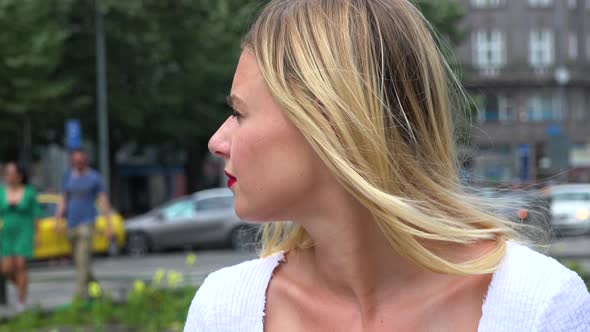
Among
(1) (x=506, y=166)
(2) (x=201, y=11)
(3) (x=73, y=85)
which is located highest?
(2) (x=201, y=11)

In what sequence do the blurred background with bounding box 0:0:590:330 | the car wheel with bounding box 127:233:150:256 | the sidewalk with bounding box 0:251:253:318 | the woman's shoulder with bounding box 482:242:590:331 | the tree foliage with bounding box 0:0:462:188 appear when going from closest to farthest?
the woman's shoulder with bounding box 482:242:590:331 < the sidewalk with bounding box 0:251:253:318 < the blurred background with bounding box 0:0:590:330 < the car wheel with bounding box 127:233:150:256 < the tree foliage with bounding box 0:0:462:188

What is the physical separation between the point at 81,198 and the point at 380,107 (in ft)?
28.5

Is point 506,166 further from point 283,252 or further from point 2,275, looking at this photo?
point 283,252

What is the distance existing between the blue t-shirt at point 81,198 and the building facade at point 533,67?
45.4m

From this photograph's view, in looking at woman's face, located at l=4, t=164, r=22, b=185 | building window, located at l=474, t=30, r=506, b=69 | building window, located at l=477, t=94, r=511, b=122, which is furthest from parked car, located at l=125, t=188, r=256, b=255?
building window, located at l=474, t=30, r=506, b=69

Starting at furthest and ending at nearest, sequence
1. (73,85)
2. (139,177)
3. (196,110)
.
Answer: (139,177) < (196,110) < (73,85)

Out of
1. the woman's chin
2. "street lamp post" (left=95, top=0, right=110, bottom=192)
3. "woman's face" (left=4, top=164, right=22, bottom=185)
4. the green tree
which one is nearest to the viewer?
the woman's chin

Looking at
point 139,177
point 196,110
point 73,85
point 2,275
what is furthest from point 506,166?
point 2,275

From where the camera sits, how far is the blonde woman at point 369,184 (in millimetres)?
1320

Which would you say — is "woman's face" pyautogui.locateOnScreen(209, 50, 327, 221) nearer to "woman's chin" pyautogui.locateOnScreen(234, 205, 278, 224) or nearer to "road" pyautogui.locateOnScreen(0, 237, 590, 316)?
"woman's chin" pyautogui.locateOnScreen(234, 205, 278, 224)

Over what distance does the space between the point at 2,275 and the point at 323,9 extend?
911cm

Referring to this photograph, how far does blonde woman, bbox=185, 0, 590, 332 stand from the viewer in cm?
132

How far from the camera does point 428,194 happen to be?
141cm

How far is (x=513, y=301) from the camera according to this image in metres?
1.31
